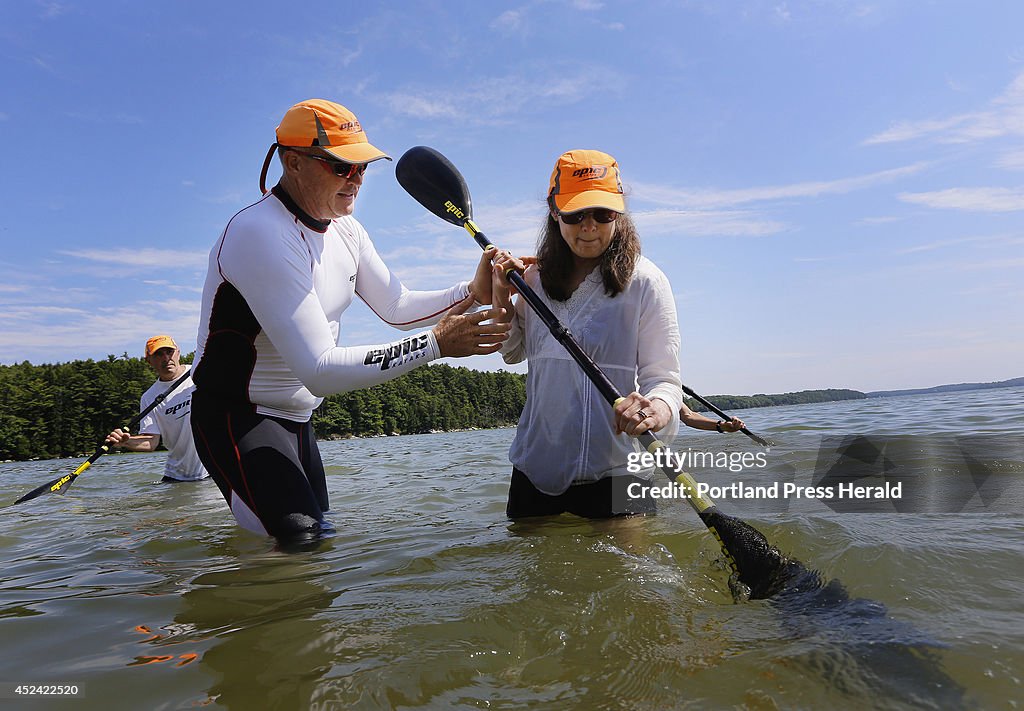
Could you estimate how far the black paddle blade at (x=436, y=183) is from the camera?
476 centimetres

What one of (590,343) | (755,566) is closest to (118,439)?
(590,343)

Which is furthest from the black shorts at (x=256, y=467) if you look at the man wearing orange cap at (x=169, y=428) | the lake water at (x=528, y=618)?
the man wearing orange cap at (x=169, y=428)

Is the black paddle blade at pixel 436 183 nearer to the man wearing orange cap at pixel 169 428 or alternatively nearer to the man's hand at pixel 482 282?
the man's hand at pixel 482 282

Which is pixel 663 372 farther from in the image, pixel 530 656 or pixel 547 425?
pixel 530 656

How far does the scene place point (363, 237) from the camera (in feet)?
13.4

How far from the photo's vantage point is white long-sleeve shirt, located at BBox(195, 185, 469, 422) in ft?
9.98

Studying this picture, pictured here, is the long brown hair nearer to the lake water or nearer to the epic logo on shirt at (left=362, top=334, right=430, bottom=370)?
the epic logo on shirt at (left=362, top=334, right=430, bottom=370)

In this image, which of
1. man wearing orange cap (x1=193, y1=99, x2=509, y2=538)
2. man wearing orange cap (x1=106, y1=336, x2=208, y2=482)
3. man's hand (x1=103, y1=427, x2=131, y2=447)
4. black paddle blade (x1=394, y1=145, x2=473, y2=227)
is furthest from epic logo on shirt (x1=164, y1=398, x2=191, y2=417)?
man wearing orange cap (x1=193, y1=99, x2=509, y2=538)

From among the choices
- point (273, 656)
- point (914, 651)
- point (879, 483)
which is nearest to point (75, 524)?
point (273, 656)

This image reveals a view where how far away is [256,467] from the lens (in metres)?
3.32

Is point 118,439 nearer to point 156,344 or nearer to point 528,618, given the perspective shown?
point 156,344

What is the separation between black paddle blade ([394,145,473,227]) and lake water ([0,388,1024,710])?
2341 mm

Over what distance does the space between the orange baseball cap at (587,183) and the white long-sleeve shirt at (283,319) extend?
1.04 meters

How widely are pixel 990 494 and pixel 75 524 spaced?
321 inches
